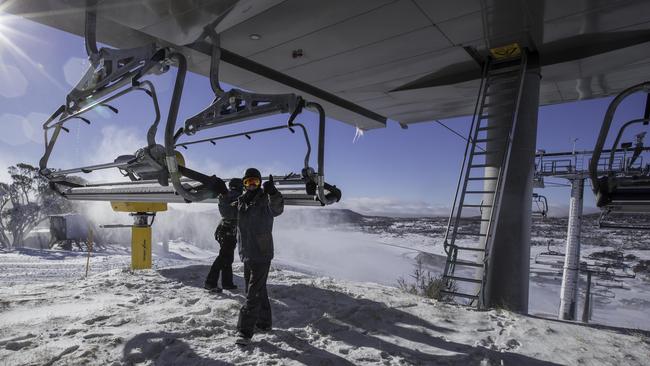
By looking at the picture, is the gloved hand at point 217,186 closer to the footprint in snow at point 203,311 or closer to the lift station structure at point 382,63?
the lift station structure at point 382,63

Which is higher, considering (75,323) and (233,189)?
(233,189)

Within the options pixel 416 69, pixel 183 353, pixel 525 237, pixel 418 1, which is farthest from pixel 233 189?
pixel 525 237

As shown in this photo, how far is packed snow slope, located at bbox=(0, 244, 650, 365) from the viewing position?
2.91 m

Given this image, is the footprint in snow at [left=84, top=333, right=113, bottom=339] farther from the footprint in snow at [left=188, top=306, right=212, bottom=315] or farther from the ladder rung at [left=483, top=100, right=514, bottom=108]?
the ladder rung at [left=483, top=100, right=514, bottom=108]

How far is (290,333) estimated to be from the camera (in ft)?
11.4

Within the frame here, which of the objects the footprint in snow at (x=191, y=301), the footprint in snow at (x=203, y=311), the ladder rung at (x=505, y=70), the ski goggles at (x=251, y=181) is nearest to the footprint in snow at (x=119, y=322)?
the footprint in snow at (x=203, y=311)

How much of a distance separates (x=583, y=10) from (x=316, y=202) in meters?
4.10

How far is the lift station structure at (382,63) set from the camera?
3945 mm

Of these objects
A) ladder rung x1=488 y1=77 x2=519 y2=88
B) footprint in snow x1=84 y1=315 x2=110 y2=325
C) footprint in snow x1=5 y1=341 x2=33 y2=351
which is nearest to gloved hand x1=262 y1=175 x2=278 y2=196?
footprint in snow x1=84 y1=315 x2=110 y2=325

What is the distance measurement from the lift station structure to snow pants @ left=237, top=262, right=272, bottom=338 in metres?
0.83

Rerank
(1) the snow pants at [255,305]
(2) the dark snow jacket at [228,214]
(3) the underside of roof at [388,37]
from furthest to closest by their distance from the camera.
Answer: (3) the underside of roof at [388,37], (2) the dark snow jacket at [228,214], (1) the snow pants at [255,305]

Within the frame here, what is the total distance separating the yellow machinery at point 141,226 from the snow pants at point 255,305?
390cm

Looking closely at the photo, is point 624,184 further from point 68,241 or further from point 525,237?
point 68,241

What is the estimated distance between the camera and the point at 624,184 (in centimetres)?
333
